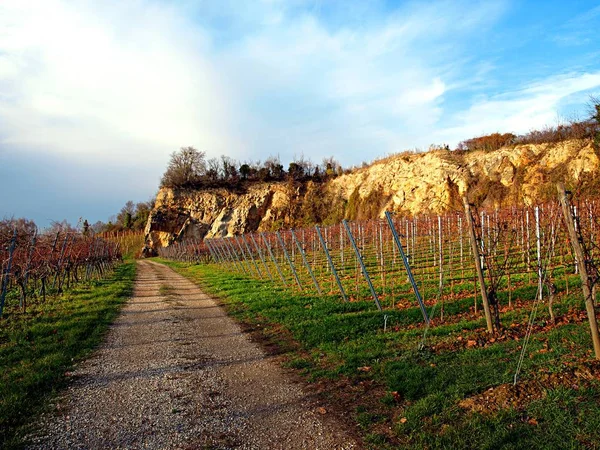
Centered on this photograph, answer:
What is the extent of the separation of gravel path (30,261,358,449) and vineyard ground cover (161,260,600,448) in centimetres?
47

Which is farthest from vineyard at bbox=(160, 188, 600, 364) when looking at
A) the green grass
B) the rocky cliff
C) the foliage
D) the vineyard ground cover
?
the foliage

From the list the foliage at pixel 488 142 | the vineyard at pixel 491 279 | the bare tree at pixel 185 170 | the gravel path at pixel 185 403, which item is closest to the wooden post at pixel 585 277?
the vineyard at pixel 491 279

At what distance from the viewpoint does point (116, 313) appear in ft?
33.0

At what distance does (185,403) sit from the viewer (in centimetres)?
437

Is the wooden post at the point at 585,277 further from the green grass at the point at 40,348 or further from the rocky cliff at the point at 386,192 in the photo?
the rocky cliff at the point at 386,192

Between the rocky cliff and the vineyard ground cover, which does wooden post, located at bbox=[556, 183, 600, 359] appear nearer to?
the vineyard ground cover

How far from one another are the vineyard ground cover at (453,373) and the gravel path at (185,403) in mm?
474

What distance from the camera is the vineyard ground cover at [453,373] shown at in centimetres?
335

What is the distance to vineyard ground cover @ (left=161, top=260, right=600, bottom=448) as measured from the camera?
11.0 feet

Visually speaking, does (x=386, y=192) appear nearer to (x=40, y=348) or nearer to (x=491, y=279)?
(x=491, y=279)

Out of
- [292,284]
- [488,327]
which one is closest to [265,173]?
[292,284]

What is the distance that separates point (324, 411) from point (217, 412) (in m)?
1.12

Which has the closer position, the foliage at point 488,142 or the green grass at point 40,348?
the green grass at point 40,348

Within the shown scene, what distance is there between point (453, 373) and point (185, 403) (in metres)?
3.05
